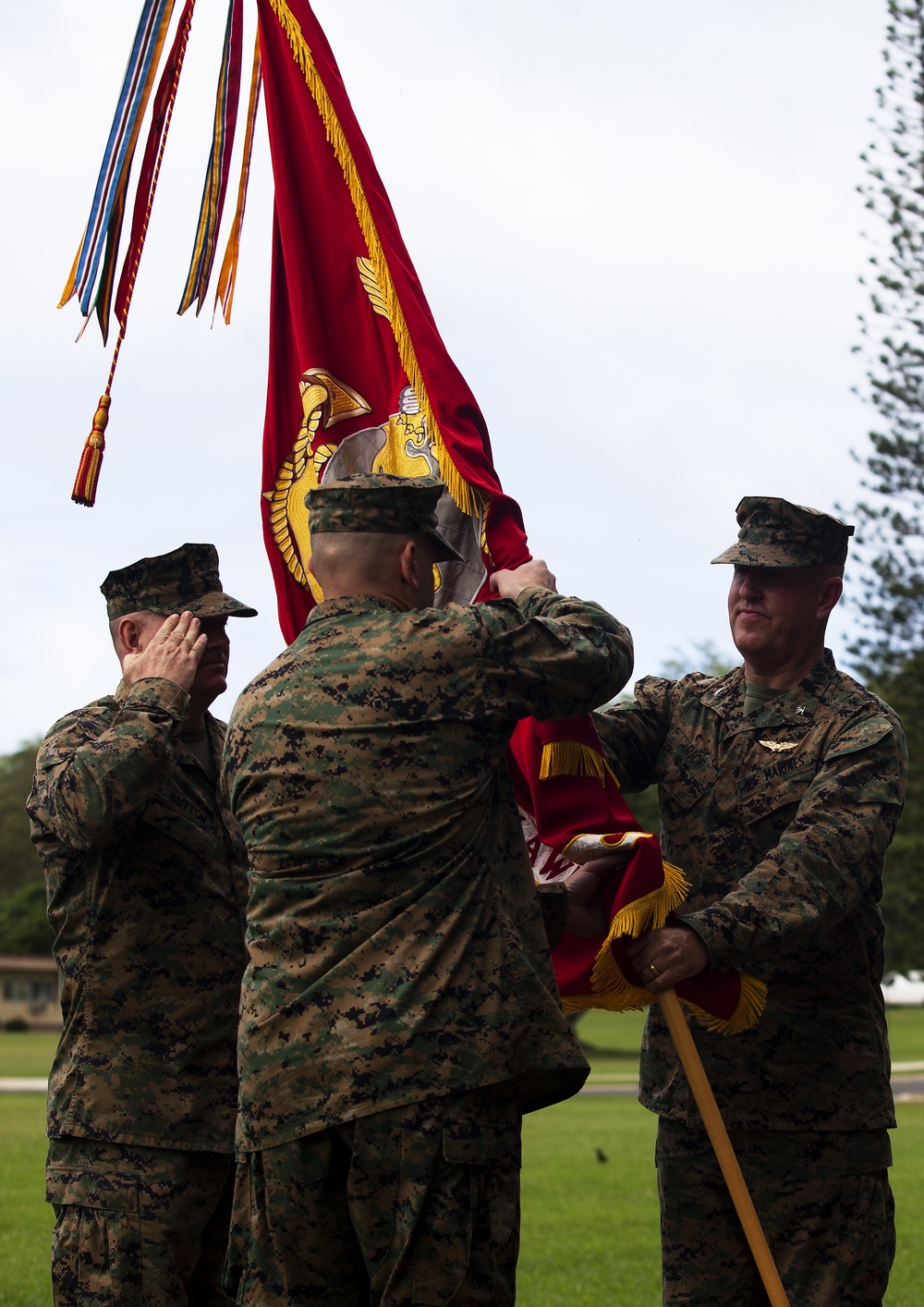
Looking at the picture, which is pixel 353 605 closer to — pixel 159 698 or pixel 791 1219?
pixel 159 698

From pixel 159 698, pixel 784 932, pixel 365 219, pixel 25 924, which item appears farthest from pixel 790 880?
pixel 25 924

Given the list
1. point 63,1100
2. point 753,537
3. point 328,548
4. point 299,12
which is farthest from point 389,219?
point 63,1100

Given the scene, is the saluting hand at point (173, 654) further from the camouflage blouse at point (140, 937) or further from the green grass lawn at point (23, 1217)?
the green grass lawn at point (23, 1217)

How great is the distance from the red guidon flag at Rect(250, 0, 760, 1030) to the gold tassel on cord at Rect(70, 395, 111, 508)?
0.57 m

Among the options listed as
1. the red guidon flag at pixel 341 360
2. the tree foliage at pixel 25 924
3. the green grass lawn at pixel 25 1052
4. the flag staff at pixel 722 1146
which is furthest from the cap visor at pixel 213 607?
the tree foliage at pixel 25 924

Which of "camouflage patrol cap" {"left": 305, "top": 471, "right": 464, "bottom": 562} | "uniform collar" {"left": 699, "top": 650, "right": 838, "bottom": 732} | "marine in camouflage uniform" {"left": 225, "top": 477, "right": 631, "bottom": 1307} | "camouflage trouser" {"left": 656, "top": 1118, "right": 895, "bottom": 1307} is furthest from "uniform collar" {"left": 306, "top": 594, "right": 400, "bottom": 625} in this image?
"camouflage trouser" {"left": 656, "top": 1118, "right": 895, "bottom": 1307}

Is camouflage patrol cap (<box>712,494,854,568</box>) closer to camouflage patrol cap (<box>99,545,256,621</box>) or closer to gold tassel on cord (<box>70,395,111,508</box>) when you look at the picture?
camouflage patrol cap (<box>99,545,256,621</box>)

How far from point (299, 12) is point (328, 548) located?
2475mm

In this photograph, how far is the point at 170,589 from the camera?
446 centimetres

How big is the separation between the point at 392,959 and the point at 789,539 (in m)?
1.90

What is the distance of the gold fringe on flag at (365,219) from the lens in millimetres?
4664

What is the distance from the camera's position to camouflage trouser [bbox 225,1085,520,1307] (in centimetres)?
297

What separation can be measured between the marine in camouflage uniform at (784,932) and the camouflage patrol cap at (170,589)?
116cm

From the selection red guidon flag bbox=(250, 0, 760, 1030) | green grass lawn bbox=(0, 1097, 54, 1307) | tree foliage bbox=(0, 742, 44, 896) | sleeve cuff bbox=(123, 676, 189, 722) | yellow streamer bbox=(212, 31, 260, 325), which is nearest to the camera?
sleeve cuff bbox=(123, 676, 189, 722)
